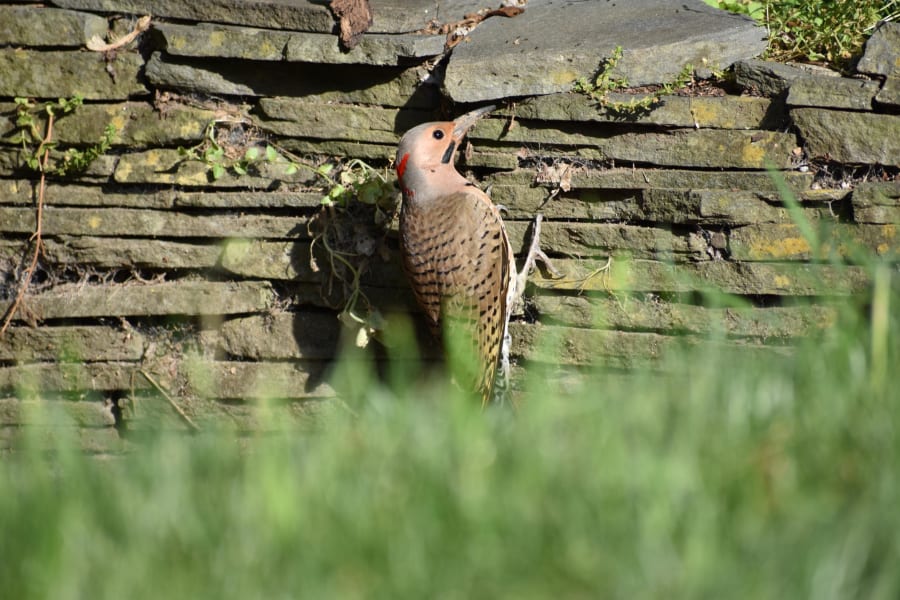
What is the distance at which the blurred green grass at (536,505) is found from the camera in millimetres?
2025

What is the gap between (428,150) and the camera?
16.0 ft

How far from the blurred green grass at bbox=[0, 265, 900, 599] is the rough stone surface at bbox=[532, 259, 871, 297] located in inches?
80.6

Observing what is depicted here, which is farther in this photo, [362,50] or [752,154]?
[362,50]

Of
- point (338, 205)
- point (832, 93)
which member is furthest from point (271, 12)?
point (832, 93)

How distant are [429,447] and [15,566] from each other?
3.26ft

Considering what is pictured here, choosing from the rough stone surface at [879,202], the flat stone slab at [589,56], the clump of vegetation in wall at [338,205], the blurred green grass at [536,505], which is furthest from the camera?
the clump of vegetation in wall at [338,205]

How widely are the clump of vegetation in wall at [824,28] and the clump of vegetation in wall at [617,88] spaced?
55 cm

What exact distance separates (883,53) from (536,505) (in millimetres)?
3622

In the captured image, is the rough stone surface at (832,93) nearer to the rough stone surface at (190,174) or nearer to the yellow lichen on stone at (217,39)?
the rough stone surface at (190,174)

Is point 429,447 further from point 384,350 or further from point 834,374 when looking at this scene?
point 384,350

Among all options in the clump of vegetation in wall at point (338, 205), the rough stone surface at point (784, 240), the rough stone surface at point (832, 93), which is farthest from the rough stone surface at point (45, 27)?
the rough stone surface at point (832, 93)

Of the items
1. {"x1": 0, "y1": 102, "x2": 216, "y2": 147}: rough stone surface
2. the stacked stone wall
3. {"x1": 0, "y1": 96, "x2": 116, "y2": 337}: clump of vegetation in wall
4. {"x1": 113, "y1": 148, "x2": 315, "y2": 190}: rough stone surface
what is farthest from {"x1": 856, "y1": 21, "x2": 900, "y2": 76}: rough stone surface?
{"x1": 0, "y1": 96, "x2": 116, "y2": 337}: clump of vegetation in wall

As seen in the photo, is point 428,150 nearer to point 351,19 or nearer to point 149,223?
point 351,19

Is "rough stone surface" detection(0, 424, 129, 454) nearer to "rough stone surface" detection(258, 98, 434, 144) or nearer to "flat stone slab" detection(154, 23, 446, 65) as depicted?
"rough stone surface" detection(258, 98, 434, 144)
